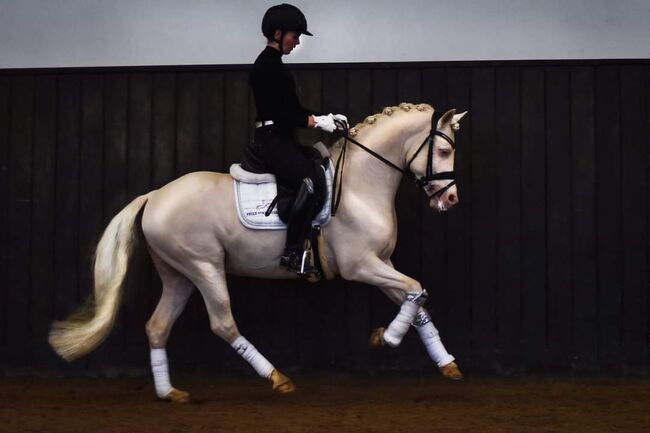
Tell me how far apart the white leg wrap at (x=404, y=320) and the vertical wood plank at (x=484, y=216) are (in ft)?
3.23

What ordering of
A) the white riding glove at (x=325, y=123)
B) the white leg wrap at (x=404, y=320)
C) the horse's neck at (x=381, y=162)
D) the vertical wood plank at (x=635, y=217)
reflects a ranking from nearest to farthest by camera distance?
the white leg wrap at (x=404, y=320)
the white riding glove at (x=325, y=123)
the horse's neck at (x=381, y=162)
the vertical wood plank at (x=635, y=217)

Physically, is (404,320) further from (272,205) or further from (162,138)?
(162,138)

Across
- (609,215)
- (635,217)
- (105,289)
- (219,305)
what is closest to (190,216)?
(219,305)

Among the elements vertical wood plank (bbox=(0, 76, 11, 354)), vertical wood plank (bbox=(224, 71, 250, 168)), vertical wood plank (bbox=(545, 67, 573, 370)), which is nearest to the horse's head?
vertical wood plank (bbox=(545, 67, 573, 370))

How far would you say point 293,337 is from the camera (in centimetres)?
591

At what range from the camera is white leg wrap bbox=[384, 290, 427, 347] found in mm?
4938

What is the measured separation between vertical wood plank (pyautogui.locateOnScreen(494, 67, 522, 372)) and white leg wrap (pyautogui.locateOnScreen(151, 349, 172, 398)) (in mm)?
2165

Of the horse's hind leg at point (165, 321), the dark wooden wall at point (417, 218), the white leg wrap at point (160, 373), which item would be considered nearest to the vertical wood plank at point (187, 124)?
the dark wooden wall at point (417, 218)

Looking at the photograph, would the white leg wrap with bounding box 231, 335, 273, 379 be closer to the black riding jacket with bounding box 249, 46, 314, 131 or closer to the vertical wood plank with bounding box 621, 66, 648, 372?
the black riding jacket with bounding box 249, 46, 314, 131

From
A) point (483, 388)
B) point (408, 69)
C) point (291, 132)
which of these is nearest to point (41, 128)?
point (291, 132)

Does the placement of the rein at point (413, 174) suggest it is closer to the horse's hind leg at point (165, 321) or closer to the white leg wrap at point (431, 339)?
the white leg wrap at point (431, 339)

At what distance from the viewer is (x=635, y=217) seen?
5781 millimetres

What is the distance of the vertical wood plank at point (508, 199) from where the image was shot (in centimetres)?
583

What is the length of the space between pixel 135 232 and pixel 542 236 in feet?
8.59
